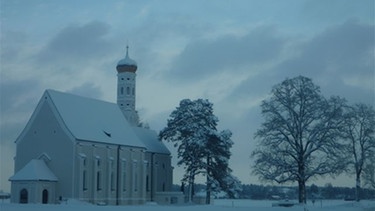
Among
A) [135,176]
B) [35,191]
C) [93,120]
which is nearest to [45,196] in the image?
[35,191]

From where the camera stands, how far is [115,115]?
68.4 m

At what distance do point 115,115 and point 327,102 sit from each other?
2888 centimetres

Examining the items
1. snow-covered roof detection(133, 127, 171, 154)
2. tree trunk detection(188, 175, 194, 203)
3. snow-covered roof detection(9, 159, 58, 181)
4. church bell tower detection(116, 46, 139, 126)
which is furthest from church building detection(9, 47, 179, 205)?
church bell tower detection(116, 46, 139, 126)

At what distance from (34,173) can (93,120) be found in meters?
10.9

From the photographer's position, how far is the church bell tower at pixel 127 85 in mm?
81000

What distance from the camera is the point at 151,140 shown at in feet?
249

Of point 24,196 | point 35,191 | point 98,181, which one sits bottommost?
point 24,196

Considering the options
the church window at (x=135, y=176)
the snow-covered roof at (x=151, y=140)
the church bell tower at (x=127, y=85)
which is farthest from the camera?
the church bell tower at (x=127, y=85)

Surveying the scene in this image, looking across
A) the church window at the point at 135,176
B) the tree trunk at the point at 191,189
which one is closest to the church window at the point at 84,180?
the church window at the point at 135,176

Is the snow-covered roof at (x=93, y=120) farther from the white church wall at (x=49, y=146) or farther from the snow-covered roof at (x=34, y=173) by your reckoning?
the snow-covered roof at (x=34, y=173)

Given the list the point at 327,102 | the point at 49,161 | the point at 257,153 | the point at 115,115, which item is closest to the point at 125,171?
the point at 115,115

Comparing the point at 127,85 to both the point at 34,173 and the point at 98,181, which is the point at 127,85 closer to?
the point at 98,181

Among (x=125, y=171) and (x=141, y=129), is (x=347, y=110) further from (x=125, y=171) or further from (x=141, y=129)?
→ (x=141, y=129)

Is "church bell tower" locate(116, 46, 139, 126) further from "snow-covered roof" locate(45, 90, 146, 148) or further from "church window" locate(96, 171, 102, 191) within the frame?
"church window" locate(96, 171, 102, 191)
